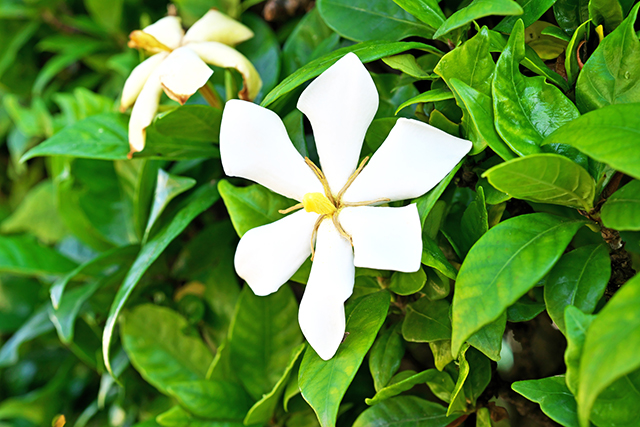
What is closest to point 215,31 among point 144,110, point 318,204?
point 144,110

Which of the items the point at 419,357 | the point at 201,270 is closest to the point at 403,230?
the point at 419,357

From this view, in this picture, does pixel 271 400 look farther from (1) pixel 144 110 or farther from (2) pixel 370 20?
(2) pixel 370 20

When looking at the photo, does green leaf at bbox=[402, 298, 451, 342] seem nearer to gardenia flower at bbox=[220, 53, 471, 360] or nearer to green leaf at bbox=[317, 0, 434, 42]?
gardenia flower at bbox=[220, 53, 471, 360]

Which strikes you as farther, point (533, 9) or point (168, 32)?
point (168, 32)

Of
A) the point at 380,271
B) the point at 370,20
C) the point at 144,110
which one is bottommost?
the point at 380,271

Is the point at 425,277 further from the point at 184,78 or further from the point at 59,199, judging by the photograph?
the point at 59,199
